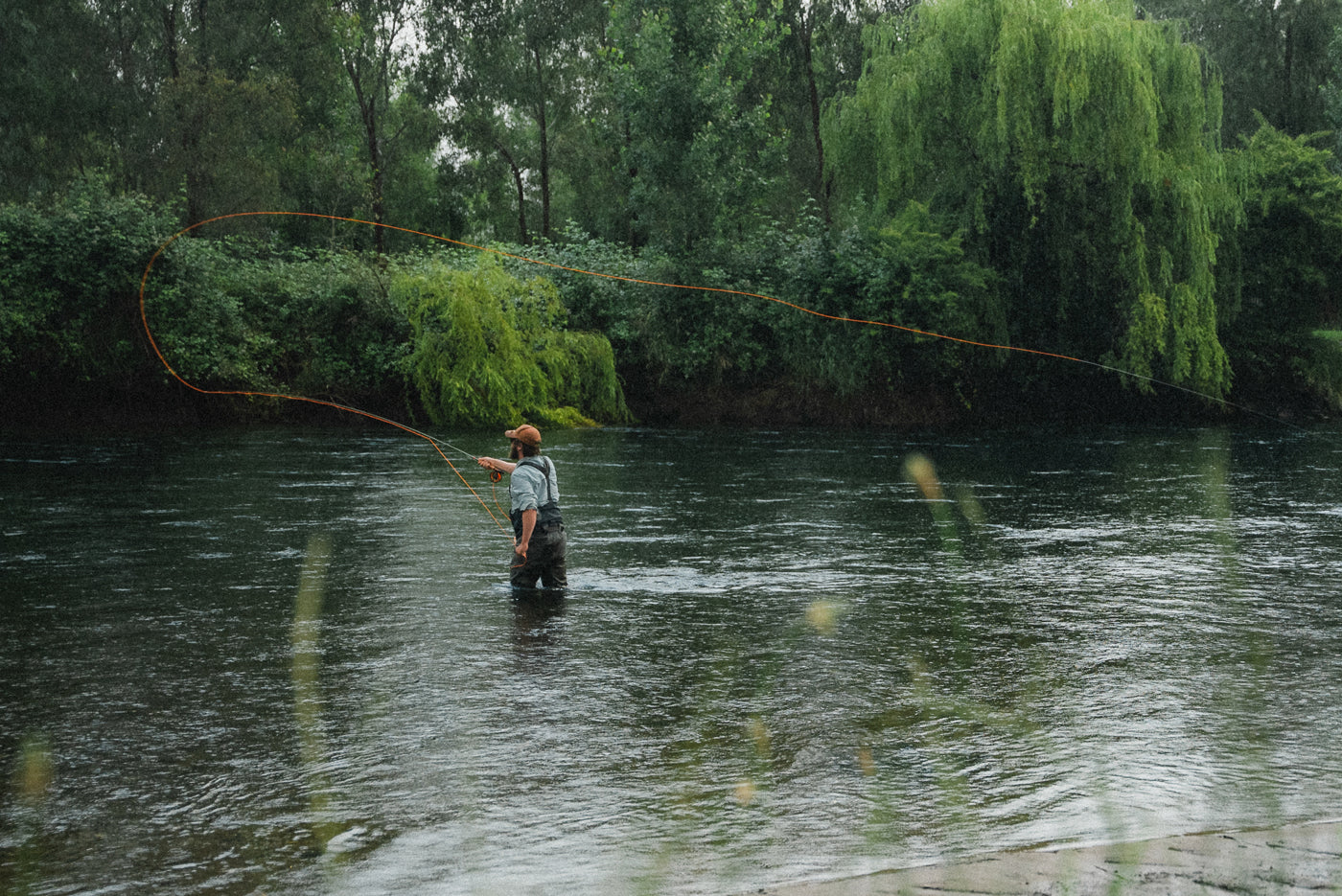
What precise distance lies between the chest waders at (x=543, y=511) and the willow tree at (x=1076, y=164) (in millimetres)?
23975

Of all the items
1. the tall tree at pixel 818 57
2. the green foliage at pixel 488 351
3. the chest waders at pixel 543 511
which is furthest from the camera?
the tall tree at pixel 818 57

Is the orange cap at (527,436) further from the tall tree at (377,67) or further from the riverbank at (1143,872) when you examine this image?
the tall tree at (377,67)

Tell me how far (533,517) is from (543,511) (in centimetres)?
23

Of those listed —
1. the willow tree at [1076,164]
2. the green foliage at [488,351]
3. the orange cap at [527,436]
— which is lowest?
the orange cap at [527,436]

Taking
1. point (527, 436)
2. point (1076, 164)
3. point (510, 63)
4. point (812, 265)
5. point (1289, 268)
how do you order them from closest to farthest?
point (527, 436) → point (1076, 164) → point (812, 265) → point (1289, 268) → point (510, 63)

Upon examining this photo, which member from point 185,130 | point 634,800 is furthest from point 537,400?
point 634,800

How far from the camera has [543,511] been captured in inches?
414

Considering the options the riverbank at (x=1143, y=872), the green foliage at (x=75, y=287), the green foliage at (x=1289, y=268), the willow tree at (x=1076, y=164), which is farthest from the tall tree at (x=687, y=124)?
the riverbank at (x=1143, y=872)

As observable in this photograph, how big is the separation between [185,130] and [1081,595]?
125 ft

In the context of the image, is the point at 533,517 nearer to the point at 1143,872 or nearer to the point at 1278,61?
the point at 1143,872

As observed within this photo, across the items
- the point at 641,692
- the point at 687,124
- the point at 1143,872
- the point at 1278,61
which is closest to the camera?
the point at 1143,872

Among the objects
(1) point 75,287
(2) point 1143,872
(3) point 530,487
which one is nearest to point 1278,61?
(1) point 75,287

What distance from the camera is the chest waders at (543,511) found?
10.4 metres

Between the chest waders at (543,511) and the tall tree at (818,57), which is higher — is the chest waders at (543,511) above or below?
below
